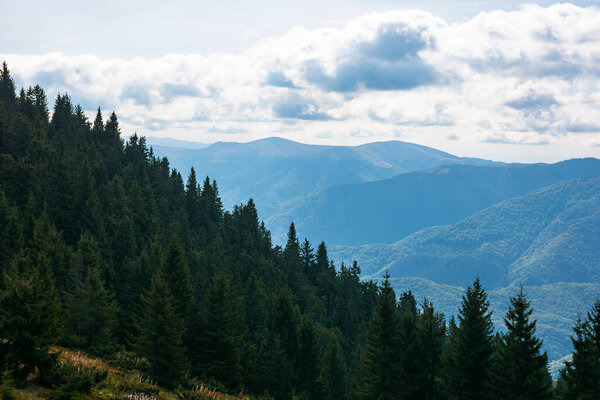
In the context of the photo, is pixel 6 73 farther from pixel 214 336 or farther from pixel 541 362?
pixel 541 362

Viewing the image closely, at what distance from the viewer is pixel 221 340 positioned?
35.8 metres

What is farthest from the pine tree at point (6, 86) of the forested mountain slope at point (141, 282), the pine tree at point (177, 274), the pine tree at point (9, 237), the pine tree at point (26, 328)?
the pine tree at point (26, 328)

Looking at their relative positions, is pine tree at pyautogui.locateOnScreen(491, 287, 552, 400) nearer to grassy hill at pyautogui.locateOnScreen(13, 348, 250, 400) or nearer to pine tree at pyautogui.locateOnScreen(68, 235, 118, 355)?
grassy hill at pyautogui.locateOnScreen(13, 348, 250, 400)

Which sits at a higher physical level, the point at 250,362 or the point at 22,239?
the point at 22,239

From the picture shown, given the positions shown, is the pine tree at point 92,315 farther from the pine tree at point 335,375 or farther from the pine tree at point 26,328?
the pine tree at point 335,375

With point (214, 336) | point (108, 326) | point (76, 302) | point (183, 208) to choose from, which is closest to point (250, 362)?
point (214, 336)

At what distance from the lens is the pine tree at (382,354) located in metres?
33.7

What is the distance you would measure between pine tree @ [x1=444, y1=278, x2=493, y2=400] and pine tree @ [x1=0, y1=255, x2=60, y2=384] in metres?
23.7

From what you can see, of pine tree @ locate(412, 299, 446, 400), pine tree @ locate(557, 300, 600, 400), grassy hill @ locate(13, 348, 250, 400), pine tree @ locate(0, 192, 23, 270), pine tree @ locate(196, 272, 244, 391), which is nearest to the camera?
grassy hill @ locate(13, 348, 250, 400)

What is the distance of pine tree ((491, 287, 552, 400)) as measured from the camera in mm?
24953

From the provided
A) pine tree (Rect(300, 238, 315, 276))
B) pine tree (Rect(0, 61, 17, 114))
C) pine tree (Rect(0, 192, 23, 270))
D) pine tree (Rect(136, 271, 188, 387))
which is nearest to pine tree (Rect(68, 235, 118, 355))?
pine tree (Rect(136, 271, 188, 387))

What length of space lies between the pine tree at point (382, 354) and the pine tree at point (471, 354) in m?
4.88

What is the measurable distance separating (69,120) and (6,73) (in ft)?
86.5

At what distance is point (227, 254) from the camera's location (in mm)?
95500
